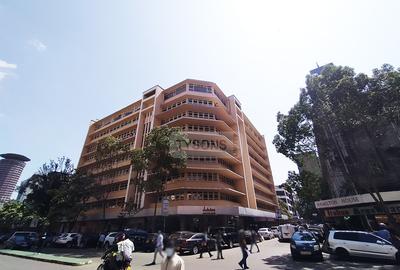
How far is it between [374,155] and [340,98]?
1100cm

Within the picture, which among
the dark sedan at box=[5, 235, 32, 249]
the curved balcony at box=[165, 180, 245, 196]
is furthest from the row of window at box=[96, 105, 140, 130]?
the dark sedan at box=[5, 235, 32, 249]

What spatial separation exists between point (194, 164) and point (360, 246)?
68.2 ft

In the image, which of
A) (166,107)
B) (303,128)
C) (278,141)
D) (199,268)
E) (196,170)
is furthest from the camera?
(166,107)

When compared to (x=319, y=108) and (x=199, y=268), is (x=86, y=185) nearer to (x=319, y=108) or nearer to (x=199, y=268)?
(x=199, y=268)

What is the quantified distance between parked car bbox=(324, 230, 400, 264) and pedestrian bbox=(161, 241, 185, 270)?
1395 centimetres

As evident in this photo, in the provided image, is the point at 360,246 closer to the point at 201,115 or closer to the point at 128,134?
the point at 201,115

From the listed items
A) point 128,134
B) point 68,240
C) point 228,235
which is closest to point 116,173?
point 128,134

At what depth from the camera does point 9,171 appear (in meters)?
140

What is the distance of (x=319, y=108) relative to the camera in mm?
17188

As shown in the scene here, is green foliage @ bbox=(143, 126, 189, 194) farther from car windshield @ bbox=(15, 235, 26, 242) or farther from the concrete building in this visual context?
the concrete building

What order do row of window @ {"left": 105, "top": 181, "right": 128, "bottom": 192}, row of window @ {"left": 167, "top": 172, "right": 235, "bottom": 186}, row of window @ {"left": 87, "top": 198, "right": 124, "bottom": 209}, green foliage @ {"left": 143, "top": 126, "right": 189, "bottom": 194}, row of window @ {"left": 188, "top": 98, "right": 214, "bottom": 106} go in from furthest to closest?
row of window @ {"left": 188, "top": 98, "right": 214, "bottom": 106} < row of window @ {"left": 105, "top": 181, "right": 128, "bottom": 192} < row of window @ {"left": 87, "top": 198, "right": 124, "bottom": 209} < row of window @ {"left": 167, "top": 172, "right": 235, "bottom": 186} < green foliage @ {"left": 143, "top": 126, "right": 189, "bottom": 194}

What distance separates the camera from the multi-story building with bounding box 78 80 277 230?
2977cm

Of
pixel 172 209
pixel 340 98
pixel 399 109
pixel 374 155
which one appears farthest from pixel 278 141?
pixel 172 209

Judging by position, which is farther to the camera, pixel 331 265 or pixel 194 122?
pixel 194 122
